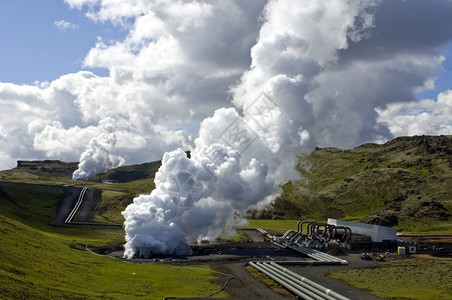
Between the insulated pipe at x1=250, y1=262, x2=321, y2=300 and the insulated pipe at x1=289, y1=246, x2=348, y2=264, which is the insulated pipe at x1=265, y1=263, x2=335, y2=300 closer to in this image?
the insulated pipe at x1=250, y1=262, x2=321, y2=300

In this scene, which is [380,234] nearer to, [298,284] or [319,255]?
[319,255]

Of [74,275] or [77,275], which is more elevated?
[74,275]

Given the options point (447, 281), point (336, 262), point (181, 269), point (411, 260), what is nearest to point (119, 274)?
point (181, 269)

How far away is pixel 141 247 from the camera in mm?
116188

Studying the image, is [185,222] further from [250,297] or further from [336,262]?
[250,297]

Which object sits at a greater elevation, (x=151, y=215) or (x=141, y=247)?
(x=151, y=215)

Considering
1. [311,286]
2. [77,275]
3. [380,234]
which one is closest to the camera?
[311,286]

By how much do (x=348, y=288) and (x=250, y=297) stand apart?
20.4 m

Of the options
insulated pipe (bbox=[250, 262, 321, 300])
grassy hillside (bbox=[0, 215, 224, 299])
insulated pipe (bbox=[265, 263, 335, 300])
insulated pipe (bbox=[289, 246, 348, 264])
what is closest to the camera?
grassy hillside (bbox=[0, 215, 224, 299])

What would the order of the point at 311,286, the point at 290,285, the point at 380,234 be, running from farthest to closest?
the point at 380,234
the point at 290,285
the point at 311,286

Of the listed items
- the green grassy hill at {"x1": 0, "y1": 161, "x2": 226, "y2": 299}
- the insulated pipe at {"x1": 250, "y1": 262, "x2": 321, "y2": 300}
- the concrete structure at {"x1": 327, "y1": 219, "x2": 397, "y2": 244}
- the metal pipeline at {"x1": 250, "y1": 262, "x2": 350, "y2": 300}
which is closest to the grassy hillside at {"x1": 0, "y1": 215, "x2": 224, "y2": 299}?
the green grassy hill at {"x1": 0, "y1": 161, "x2": 226, "y2": 299}

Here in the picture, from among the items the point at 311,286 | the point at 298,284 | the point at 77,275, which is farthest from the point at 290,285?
the point at 77,275

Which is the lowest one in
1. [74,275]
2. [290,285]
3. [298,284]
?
[74,275]

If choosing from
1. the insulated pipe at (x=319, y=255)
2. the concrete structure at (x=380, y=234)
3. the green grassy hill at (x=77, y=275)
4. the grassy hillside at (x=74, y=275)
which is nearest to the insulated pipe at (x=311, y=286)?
the green grassy hill at (x=77, y=275)
